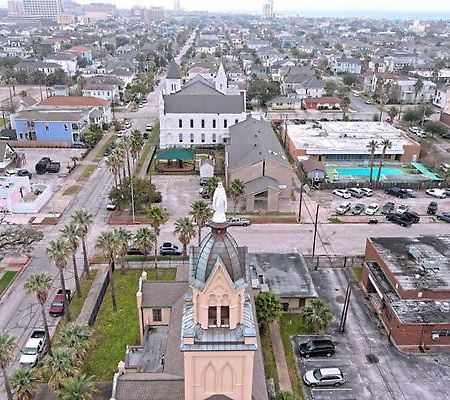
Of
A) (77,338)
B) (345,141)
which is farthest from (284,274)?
(345,141)

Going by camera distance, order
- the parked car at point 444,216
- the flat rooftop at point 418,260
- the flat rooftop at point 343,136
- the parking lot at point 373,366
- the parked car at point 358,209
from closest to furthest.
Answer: the parking lot at point 373,366
the flat rooftop at point 418,260
the parked car at point 444,216
the parked car at point 358,209
the flat rooftop at point 343,136

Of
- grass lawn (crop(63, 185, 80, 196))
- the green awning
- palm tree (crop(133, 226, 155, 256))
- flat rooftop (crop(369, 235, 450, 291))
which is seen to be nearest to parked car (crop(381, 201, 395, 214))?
flat rooftop (crop(369, 235, 450, 291))

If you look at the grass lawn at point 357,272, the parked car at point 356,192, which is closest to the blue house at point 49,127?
the parked car at point 356,192

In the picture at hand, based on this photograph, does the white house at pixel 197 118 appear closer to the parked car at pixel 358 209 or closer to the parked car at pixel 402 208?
the parked car at pixel 358 209

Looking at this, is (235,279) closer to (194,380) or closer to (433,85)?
(194,380)

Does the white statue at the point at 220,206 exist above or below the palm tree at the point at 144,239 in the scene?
above

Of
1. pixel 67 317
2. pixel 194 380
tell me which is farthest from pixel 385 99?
pixel 194 380

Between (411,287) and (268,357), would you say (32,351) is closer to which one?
(268,357)
